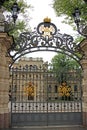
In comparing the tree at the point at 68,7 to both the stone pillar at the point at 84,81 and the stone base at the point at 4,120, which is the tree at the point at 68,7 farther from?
the stone base at the point at 4,120

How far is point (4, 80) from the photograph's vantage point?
12.2 metres

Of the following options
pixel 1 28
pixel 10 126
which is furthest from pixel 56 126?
pixel 1 28

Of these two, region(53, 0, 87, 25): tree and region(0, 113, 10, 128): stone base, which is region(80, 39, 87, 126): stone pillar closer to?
region(0, 113, 10, 128): stone base

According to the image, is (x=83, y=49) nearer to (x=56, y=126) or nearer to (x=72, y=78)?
(x=72, y=78)

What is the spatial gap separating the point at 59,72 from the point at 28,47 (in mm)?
2201

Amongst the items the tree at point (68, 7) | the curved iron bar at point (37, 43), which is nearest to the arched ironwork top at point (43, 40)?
the curved iron bar at point (37, 43)

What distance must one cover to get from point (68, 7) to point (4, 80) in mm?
10426

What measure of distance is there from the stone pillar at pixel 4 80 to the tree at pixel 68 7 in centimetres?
900

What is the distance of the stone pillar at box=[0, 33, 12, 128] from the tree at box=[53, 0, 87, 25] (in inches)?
354

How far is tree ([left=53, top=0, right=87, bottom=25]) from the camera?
Result: 20125 mm

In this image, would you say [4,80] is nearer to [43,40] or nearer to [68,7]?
[43,40]

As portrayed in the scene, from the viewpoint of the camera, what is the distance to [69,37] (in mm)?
13344

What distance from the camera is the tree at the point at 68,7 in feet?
66.0

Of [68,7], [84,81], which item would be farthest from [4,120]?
[68,7]
